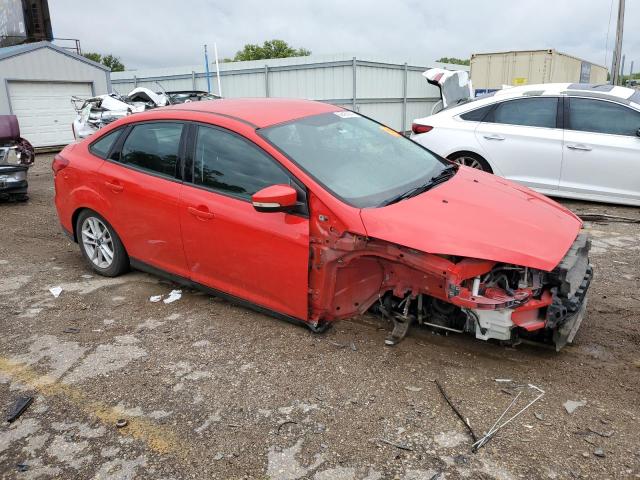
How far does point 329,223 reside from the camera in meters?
3.11

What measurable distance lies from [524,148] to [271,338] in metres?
4.96

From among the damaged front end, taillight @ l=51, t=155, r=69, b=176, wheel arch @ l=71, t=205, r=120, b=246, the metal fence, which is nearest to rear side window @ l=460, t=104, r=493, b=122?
the damaged front end

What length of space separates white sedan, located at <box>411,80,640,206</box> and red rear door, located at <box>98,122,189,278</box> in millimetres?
4519

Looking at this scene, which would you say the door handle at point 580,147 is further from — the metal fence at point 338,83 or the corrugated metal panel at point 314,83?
the corrugated metal panel at point 314,83

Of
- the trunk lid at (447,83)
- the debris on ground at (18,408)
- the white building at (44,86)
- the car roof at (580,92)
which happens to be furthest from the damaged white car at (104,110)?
the debris on ground at (18,408)

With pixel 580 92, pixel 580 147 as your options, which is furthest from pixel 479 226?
pixel 580 92

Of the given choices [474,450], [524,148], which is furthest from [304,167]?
[524,148]

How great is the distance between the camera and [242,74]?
19.0m

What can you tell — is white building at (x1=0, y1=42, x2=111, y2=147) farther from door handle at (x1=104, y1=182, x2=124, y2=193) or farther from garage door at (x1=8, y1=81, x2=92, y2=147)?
door handle at (x1=104, y1=182, x2=124, y2=193)

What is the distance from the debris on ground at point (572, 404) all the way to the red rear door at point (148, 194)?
109 inches

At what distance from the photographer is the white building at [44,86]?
52.3ft

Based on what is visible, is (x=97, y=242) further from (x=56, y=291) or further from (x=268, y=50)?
(x=268, y=50)

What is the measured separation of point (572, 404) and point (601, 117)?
514 cm

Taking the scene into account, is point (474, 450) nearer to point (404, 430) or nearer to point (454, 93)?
point (404, 430)
